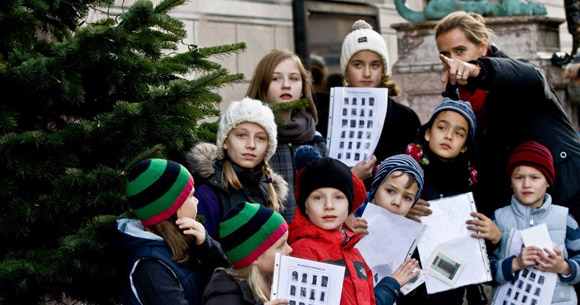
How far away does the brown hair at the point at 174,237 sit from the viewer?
2855 millimetres

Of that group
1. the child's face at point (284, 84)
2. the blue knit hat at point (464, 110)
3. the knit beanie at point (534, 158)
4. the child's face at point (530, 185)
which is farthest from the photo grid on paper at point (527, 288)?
the child's face at point (284, 84)

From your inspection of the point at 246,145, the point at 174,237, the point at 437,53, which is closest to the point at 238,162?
the point at 246,145

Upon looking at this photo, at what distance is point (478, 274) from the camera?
151 inches

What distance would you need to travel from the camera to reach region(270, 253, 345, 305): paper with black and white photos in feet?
9.27

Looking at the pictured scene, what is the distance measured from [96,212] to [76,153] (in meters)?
0.24

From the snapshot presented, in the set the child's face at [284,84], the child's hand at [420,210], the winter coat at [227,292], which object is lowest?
the winter coat at [227,292]

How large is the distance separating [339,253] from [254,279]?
531 millimetres

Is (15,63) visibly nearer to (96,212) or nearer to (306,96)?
(96,212)

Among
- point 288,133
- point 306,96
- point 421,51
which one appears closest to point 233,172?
point 288,133

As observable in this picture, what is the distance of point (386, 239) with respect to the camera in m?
3.72

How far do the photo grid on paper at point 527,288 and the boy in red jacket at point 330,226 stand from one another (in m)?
1.03

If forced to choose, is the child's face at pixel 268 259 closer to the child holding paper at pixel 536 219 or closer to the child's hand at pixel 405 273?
the child's hand at pixel 405 273

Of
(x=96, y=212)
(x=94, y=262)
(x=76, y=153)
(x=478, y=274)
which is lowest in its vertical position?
(x=478, y=274)

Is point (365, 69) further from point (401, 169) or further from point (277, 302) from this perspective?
point (277, 302)
